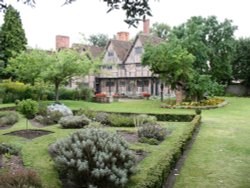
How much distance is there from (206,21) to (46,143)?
28572 millimetres

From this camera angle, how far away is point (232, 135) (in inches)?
580

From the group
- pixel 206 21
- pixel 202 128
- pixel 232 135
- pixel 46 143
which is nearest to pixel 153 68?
pixel 206 21

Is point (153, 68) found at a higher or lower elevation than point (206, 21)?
lower

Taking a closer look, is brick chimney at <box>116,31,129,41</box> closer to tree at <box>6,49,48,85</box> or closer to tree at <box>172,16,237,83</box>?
tree at <box>172,16,237,83</box>

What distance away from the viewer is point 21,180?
6375mm

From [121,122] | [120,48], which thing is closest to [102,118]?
[121,122]

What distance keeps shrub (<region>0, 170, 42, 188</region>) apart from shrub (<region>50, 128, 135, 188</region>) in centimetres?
84

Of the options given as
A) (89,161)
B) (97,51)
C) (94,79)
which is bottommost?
(89,161)

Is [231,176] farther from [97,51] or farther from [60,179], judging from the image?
[97,51]

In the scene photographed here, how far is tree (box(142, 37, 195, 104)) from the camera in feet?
90.0

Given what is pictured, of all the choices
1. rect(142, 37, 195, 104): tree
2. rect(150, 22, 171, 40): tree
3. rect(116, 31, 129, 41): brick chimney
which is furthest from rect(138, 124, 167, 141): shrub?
rect(150, 22, 171, 40): tree

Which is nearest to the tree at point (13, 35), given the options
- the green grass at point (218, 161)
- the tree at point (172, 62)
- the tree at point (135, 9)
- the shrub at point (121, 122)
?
the tree at point (172, 62)

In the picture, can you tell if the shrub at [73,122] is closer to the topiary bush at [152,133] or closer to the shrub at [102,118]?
the shrub at [102,118]

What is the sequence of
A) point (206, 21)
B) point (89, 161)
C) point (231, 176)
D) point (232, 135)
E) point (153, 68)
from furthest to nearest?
point (206, 21), point (153, 68), point (232, 135), point (231, 176), point (89, 161)
